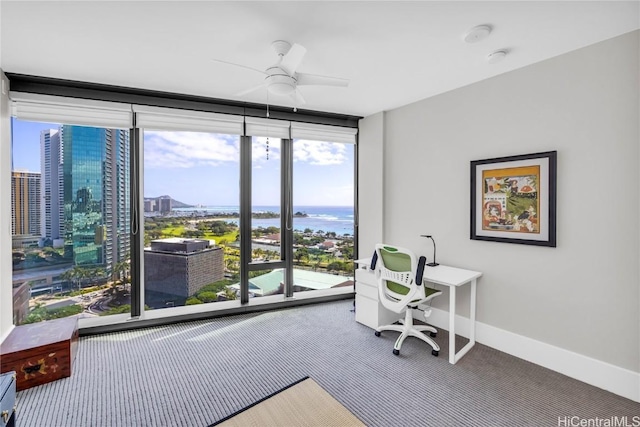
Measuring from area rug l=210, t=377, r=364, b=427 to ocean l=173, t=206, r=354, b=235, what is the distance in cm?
253

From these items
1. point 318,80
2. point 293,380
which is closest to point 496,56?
point 318,80

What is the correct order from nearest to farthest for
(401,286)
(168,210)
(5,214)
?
(5,214)
(401,286)
(168,210)

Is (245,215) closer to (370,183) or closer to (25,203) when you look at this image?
(370,183)

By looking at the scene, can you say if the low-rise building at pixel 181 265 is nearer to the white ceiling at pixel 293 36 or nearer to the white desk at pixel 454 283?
the white ceiling at pixel 293 36

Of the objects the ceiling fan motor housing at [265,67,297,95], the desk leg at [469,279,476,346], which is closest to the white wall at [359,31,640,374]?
the desk leg at [469,279,476,346]

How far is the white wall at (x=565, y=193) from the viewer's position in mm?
2234

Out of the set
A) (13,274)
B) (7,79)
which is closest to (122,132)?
(7,79)

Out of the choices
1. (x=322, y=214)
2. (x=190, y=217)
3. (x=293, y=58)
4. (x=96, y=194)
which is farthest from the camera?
(x=322, y=214)

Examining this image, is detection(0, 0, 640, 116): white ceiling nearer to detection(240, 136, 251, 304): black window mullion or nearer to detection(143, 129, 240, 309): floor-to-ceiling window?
detection(143, 129, 240, 309): floor-to-ceiling window

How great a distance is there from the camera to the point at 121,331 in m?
3.32

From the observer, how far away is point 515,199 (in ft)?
9.26

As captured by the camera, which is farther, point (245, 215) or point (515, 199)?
point (245, 215)

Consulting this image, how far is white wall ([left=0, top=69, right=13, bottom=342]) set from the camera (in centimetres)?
261

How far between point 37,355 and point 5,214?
4.15 feet
